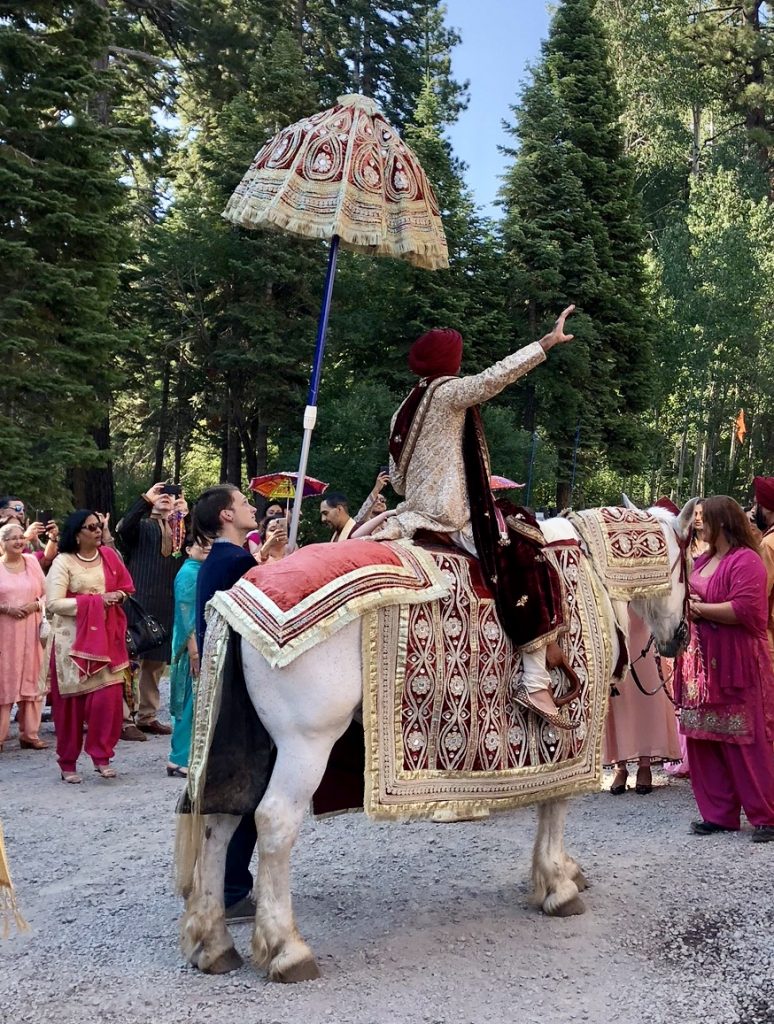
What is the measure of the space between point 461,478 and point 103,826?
3.36m

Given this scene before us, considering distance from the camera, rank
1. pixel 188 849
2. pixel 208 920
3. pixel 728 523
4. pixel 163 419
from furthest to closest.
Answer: pixel 163 419 < pixel 728 523 < pixel 188 849 < pixel 208 920

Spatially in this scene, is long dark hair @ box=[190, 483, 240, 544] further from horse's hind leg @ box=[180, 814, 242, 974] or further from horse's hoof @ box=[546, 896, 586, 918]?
horse's hoof @ box=[546, 896, 586, 918]

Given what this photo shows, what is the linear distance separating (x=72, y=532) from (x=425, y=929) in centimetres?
445

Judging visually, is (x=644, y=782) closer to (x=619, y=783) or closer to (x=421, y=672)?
(x=619, y=783)

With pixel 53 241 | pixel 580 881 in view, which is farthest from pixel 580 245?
pixel 580 881

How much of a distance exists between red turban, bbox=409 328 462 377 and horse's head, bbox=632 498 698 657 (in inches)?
58.2

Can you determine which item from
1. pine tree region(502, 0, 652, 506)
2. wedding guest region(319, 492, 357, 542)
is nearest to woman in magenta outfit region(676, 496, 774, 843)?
wedding guest region(319, 492, 357, 542)

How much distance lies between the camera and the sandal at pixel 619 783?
23.5 feet

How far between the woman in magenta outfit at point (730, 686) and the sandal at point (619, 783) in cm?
103

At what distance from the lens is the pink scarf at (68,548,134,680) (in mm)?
7570

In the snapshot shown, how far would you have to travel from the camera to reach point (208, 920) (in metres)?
4.10

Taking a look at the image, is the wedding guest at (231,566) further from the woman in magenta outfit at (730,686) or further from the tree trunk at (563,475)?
the tree trunk at (563,475)

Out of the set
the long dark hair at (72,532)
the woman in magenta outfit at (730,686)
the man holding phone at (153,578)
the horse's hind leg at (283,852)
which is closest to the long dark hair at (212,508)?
the horse's hind leg at (283,852)

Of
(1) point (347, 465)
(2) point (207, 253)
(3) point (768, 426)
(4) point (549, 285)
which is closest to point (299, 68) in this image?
(2) point (207, 253)
